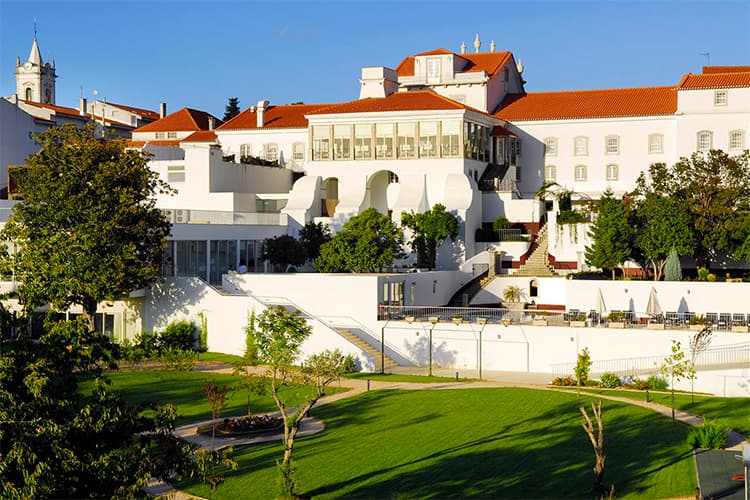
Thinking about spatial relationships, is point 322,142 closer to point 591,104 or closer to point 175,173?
point 175,173

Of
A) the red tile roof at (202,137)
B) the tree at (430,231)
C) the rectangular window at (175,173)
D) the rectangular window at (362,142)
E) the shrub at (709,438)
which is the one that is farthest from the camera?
the red tile roof at (202,137)

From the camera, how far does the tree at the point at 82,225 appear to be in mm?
41188

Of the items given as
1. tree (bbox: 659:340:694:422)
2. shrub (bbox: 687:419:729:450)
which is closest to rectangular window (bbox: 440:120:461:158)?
tree (bbox: 659:340:694:422)

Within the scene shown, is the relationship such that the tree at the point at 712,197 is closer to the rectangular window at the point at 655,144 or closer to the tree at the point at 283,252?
the rectangular window at the point at 655,144

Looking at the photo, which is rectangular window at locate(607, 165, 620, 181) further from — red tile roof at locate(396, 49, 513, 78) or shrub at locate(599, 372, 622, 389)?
shrub at locate(599, 372, 622, 389)

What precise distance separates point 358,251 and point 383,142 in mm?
16319

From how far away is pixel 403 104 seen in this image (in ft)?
211

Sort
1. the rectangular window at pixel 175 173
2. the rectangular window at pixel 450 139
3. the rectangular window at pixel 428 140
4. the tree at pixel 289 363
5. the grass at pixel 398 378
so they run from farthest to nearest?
the rectangular window at pixel 428 140 → the rectangular window at pixel 450 139 → the rectangular window at pixel 175 173 → the grass at pixel 398 378 → the tree at pixel 289 363


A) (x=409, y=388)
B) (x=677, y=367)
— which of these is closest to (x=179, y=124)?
(x=409, y=388)

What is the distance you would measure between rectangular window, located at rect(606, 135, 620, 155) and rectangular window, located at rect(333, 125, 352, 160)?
55.9 feet

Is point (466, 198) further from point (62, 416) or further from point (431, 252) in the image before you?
point (62, 416)

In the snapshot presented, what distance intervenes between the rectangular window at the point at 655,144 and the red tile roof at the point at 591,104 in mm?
1485

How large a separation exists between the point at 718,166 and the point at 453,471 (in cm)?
3382

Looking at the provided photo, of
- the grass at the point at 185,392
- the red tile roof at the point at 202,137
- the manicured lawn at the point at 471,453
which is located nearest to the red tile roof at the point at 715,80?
the red tile roof at the point at 202,137
